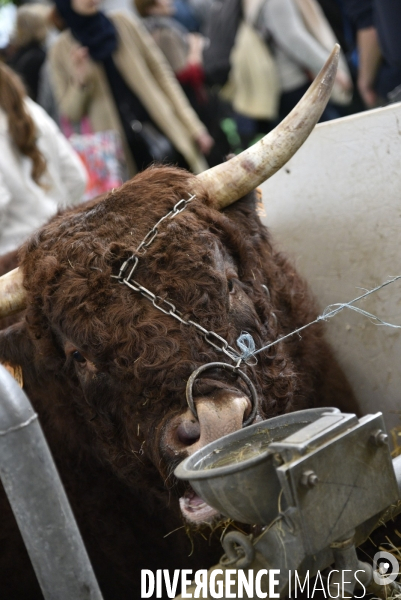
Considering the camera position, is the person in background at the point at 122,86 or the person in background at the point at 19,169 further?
the person in background at the point at 122,86

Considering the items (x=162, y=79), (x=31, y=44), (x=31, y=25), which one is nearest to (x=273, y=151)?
(x=162, y=79)

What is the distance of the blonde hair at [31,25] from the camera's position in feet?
27.4

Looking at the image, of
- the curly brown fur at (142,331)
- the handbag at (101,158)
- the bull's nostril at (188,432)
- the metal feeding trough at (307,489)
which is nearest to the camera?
the metal feeding trough at (307,489)

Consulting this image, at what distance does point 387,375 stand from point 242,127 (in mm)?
4705

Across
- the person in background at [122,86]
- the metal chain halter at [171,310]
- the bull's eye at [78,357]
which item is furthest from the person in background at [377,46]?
the bull's eye at [78,357]

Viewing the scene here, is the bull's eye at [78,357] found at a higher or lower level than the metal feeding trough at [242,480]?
higher

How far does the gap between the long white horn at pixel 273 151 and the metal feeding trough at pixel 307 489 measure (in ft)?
4.53

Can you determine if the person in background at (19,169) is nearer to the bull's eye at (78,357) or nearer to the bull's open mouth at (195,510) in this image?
the bull's eye at (78,357)

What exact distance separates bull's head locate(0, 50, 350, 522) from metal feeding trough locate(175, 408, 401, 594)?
1.74 ft

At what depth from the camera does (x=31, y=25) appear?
8.41 m

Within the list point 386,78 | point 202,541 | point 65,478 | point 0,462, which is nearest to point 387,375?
point 202,541

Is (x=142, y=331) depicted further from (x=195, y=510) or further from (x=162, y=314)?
(x=195, y=510)

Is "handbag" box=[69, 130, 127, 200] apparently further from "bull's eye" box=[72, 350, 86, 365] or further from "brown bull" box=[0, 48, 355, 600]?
"bull's eye" box=[72, 350, 86, 365]

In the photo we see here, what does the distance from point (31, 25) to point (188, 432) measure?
7314 millimetres
